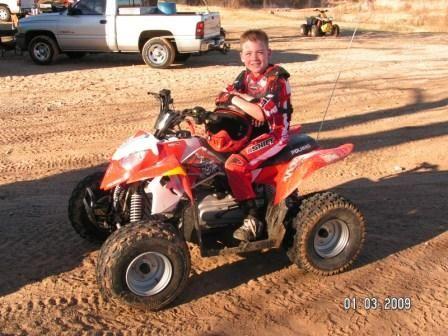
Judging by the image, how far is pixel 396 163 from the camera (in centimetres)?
721

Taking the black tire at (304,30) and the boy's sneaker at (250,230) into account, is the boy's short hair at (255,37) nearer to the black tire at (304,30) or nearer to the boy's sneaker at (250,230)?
the boy's sneaker at (250,230)

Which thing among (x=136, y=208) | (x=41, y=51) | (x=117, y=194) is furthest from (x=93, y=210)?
(x=41, y=51)

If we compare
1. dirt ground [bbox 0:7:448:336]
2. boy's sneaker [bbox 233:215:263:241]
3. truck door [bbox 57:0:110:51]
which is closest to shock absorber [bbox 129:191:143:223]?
dirt ground [bbox 0:7:448:336]

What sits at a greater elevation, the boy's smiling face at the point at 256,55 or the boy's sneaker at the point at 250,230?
the boy's smiling face at the point at 256,55

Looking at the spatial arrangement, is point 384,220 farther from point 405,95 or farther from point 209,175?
point 405,95

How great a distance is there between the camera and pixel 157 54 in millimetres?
13984

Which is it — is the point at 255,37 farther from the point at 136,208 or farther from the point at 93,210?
the point at 93,210

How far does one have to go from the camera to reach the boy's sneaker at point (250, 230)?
4211 mm

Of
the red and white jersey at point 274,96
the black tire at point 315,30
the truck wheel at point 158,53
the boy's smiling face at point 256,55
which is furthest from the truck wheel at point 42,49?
the black tire at point 315,30

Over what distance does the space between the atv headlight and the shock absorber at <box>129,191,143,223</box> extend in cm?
26

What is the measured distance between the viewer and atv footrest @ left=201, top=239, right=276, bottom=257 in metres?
4.03

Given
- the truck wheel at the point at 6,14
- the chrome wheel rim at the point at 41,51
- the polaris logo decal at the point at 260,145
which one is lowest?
the polaris logo decal at the point at 260,145

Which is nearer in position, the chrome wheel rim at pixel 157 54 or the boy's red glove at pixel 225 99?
the boy's red glove at pixel 225 99

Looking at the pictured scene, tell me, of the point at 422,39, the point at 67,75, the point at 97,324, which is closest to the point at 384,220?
the point at 97,324
